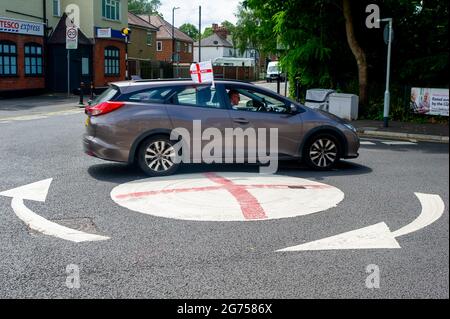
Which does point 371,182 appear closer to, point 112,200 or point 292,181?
point 292,181

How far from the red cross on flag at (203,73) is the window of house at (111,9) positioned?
104 ft

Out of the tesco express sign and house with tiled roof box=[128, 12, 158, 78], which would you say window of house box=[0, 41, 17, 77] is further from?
house with tiled roof box=[128, 12, 158, 78]

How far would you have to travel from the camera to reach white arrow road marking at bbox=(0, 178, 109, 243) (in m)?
5.57

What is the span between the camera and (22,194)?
7461mm

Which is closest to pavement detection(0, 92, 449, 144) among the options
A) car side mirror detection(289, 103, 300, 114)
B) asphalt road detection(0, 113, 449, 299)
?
car side mirror detection(289, 103, 300, 114)

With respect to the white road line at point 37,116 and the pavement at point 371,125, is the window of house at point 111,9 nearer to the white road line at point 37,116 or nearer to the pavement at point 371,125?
the pavement at point 371,125

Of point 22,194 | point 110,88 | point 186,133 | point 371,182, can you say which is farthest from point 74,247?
point 371,182

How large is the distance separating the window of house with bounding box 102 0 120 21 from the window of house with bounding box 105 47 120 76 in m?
2.39

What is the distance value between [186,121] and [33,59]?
27.9m

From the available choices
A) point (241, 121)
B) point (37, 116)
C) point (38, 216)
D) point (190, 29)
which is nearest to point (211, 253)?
point (38, 216)

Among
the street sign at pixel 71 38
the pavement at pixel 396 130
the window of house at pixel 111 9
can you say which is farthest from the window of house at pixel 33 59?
the pavement at pixel 396 130

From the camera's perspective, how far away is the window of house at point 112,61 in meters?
38.7

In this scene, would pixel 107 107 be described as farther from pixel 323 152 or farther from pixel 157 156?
pixel 323 152
